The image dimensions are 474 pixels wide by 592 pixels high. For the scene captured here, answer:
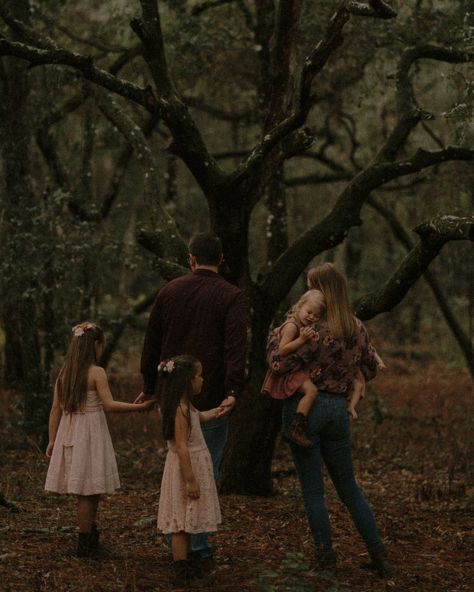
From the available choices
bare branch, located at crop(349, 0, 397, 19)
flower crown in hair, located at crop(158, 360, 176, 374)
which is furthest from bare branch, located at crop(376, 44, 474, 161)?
flower crown in hair, located at crop(158, 360, 176, 374)

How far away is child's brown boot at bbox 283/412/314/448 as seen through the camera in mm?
5680

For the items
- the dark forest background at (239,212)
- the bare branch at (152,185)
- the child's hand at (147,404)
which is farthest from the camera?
the bare branch at (152,185)

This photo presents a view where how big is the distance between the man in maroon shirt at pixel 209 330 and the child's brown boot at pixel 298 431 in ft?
1.25

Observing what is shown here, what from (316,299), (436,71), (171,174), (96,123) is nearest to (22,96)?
(96,123)

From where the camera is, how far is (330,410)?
5.75 meters

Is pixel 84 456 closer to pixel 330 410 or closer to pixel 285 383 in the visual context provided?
pixel 285 383

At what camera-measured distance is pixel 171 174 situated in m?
15.1

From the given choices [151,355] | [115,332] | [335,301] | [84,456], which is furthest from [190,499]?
[115,332]

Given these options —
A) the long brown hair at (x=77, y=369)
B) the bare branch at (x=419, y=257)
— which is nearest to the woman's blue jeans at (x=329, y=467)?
the long brown hair at (x=77, y=369)

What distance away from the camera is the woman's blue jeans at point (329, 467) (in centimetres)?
579

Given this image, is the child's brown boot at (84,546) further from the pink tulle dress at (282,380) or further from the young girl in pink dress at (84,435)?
the pink tulle dress at (282,380)

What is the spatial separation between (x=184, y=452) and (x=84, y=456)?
33.8 inches

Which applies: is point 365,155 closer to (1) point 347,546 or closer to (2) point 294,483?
(2) point 294,483

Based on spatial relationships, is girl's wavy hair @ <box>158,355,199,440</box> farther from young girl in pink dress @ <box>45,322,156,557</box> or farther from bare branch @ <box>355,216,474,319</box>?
bare branch @ <box>355,216,474,319</box>
